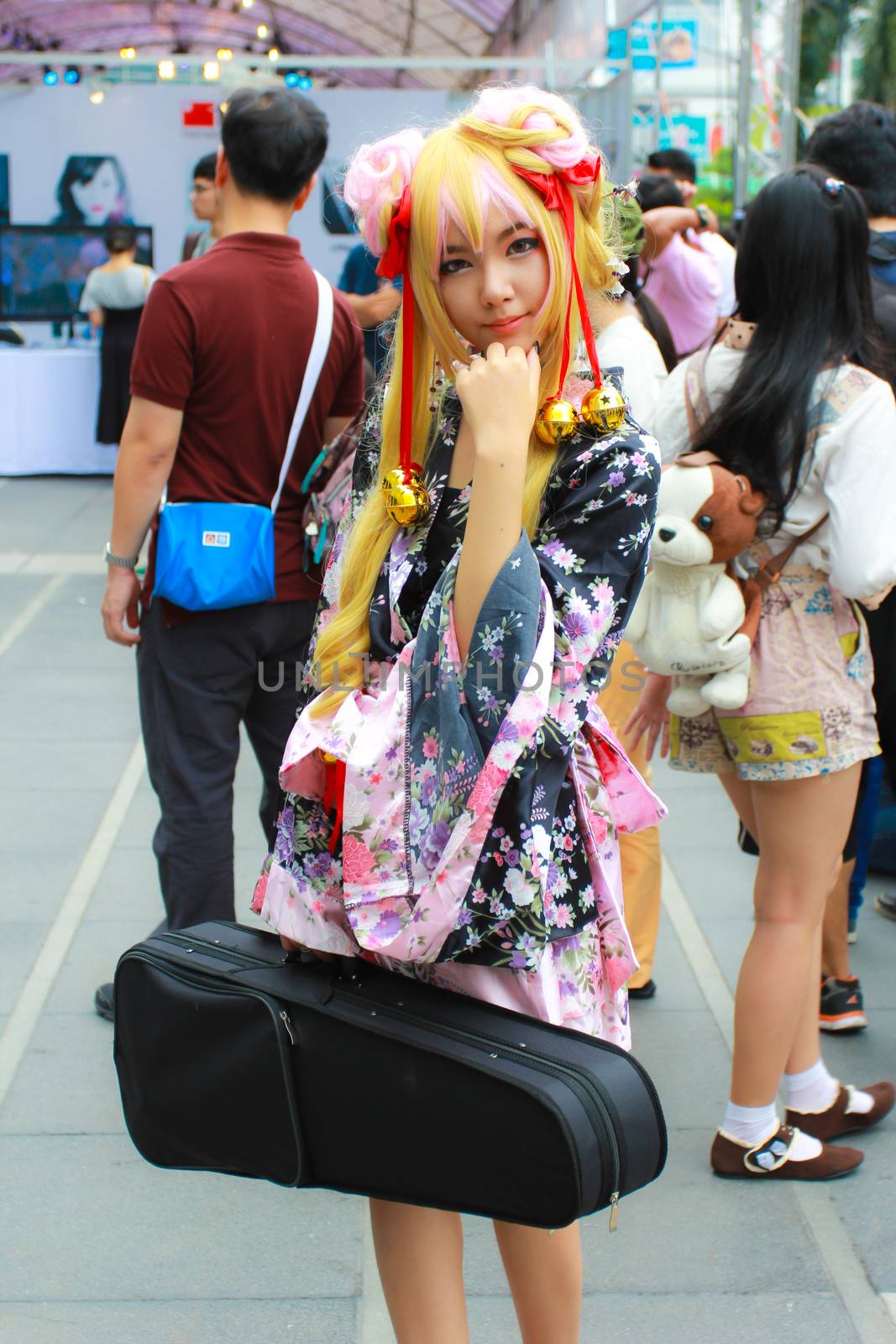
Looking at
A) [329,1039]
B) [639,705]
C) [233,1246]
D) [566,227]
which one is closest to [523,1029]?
[329,1039]

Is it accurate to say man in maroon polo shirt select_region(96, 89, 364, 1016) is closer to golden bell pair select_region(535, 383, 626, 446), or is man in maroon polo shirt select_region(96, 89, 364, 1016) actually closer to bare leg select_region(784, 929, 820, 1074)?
bare leg select_region(784, 929, 820, 1074)

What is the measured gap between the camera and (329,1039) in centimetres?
169

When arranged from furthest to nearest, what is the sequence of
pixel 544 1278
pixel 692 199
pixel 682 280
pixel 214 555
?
pixel 692 199 → pixel 682 280 → pixel 214 555 → pixel 544 1278

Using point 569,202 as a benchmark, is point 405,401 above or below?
below

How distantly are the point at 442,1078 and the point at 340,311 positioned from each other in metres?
2.07

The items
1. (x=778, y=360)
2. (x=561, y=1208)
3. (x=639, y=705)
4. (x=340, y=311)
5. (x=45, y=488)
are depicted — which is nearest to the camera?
(x=561, y=1208)

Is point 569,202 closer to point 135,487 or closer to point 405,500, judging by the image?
point 405,500

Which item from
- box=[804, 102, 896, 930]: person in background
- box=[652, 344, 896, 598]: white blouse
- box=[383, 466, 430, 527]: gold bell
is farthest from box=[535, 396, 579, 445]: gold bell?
box=[804, 102, 896, 930]: person in background

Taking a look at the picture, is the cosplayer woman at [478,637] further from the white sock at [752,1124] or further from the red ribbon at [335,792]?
the white sock at [752,1124]

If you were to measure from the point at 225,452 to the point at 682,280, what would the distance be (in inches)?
131

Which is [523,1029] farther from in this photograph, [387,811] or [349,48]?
[349,48]

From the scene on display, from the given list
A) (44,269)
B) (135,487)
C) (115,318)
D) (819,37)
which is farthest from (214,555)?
(819,37)

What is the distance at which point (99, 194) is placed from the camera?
38.6ft

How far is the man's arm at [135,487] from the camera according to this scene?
3008 mm
